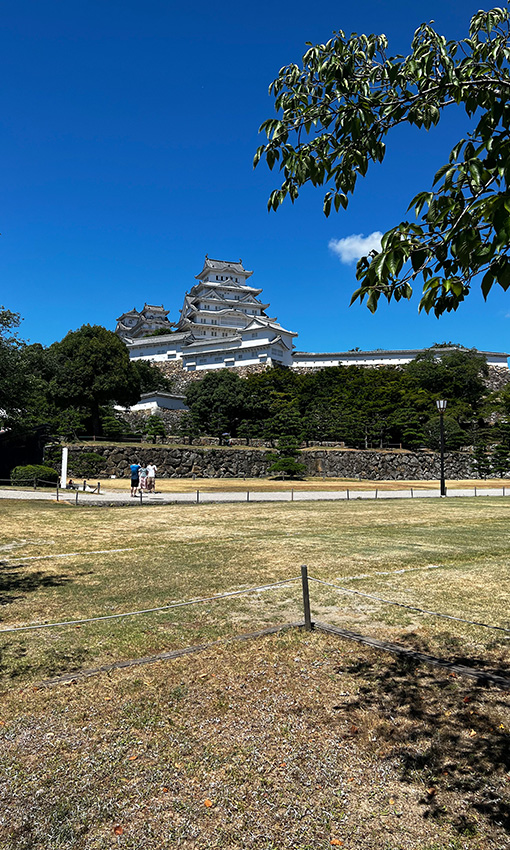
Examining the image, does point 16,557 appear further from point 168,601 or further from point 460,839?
point 460,839

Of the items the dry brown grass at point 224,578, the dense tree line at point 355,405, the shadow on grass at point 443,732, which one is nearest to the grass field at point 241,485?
the dense tree line at point 355,405

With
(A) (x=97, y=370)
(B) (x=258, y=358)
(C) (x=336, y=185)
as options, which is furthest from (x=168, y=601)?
(B) (x=258, y=358)

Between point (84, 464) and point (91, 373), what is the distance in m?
10.5

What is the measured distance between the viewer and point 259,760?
9.91 ft

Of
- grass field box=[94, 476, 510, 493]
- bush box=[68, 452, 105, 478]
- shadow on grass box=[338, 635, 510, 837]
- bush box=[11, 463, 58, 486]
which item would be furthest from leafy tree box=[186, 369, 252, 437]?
shadow on grass box=[338, 635, 510, 837]

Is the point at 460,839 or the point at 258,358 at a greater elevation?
the point at 258,358

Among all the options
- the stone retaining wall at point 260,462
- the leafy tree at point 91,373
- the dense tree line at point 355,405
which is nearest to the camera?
the stone retaining wall at point 260,462

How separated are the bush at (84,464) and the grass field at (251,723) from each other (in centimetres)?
2524

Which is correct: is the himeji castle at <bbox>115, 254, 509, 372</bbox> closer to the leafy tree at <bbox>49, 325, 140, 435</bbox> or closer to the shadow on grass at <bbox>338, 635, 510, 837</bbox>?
the leafy tree at <bbox>49, 325, 140, 435</bbox>

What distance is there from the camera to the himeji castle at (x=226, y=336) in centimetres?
6025

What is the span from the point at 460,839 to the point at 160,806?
59.3 inches

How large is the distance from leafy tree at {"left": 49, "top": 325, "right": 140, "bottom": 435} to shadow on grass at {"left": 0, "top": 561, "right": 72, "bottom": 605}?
1302 inches

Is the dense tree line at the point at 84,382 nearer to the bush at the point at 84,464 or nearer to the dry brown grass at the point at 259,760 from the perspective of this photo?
the bush at the point at 84,464

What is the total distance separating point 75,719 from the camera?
11.4 feet
